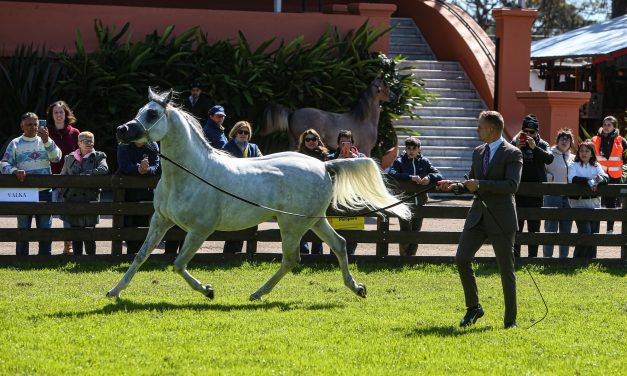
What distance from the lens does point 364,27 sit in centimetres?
2203

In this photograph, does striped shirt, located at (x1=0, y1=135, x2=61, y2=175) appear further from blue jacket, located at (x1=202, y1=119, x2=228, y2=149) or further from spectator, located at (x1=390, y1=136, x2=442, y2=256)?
spectator, located at (x1=390, y1=136, x2=442, y2=256)

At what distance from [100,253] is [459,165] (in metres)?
10.8

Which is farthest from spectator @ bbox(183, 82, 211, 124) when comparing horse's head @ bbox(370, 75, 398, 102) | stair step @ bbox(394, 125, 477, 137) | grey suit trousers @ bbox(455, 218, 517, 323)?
grey suit trousers @ bbox(455, 218, 517, 323)

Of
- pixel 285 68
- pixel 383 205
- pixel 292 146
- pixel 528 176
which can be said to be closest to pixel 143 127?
pixel 383 205

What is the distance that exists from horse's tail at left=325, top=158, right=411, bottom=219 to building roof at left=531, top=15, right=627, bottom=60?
1778cm

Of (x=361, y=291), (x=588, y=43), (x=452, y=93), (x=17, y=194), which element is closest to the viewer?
(x=361, y=291)

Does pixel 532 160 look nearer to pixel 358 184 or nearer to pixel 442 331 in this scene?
pixel 358 184

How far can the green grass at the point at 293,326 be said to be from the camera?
7.96m

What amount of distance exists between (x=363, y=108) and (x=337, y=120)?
2.08ft

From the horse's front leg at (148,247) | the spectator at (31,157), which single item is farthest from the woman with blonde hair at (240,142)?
the horse's front leg at (148,247)

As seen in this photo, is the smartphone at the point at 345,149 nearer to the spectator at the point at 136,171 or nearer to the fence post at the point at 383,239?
the fence post at the point at 383,239

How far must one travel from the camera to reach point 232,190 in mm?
11000

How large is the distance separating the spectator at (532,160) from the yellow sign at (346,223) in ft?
6.81

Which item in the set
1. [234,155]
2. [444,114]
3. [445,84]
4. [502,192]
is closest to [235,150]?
[234,155]
